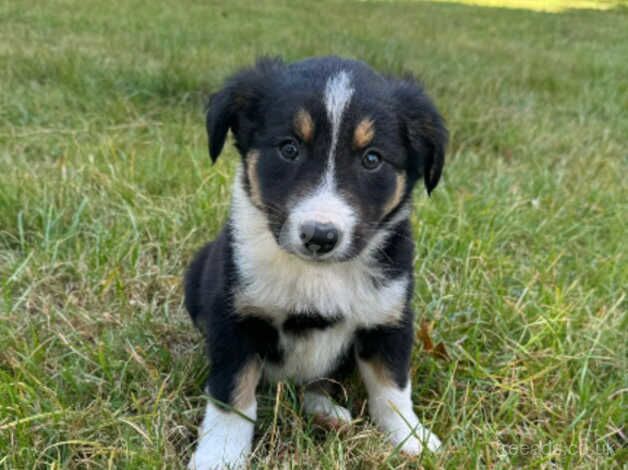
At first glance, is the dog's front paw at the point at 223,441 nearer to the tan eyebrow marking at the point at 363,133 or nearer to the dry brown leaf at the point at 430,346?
the dry brown leaf at the point at 430,346

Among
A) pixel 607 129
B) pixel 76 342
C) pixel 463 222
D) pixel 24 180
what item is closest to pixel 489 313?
pixel 463 222

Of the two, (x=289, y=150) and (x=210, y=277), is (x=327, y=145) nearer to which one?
(x=289, y=150)

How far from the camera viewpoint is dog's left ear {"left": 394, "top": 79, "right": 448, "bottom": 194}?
2570 millimetres

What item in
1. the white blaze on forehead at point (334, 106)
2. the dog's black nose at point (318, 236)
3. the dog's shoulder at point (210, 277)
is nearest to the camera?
the dog's black nose at point (318, 236)

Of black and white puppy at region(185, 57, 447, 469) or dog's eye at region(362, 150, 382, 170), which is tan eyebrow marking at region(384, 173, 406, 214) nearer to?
black and white puppy at region(185, 57, 447, 469)

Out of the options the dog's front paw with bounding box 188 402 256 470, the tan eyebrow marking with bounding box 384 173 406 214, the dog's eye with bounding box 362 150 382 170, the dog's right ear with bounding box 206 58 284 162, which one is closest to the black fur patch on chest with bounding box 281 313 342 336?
the dog's front paw with bounding box 188 402 256 470

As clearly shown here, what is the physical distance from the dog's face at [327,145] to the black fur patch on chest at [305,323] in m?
0.27

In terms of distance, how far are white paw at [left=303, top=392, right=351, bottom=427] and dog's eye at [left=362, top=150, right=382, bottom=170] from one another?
3.26 feet

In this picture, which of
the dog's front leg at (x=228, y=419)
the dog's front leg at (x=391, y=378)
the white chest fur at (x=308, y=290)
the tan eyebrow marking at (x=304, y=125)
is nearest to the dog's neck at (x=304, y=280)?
the white chest fur at (x=308, y=290)

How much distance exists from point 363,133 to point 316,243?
43 centimetres

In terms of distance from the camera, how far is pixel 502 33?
12.7 meters


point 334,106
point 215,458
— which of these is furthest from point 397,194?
point 215,458

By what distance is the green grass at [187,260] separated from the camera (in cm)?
255

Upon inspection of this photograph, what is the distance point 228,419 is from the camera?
2535mm
